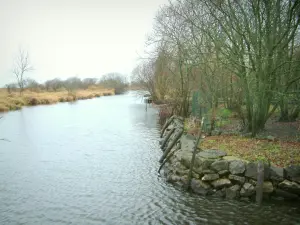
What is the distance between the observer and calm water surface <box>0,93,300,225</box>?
8.27 meters

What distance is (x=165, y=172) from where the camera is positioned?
39.5ft

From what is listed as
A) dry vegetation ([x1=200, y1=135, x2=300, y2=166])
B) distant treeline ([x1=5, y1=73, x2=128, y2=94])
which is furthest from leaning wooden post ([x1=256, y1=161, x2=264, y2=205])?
distant treeline ([x1=5, y1=73, x2=128, y2=94])

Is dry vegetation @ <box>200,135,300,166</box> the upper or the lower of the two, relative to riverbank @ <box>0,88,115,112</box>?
lower

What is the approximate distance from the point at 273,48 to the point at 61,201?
10.3 meters

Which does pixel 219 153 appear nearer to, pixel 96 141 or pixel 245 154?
pixel 245 154

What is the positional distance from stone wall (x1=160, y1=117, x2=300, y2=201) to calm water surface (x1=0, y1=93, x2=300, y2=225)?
40 centimetres

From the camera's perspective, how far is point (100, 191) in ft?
34.3

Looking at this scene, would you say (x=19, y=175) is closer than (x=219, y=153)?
No

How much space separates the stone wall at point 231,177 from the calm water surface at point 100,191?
15.9 inches

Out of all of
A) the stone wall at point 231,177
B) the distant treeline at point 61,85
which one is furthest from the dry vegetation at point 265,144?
the distant treeline at point 61,85

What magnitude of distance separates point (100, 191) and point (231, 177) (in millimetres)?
4849

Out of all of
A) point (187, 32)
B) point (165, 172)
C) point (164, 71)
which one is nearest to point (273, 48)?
point (165, 172)

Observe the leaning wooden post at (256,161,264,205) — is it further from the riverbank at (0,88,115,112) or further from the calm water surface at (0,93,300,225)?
the riverbank at (0,88,115,112)

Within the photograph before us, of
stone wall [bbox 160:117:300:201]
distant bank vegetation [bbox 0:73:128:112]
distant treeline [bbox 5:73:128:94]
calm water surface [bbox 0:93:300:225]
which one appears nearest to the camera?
calm water surface [bbox 0:93:300:225]
